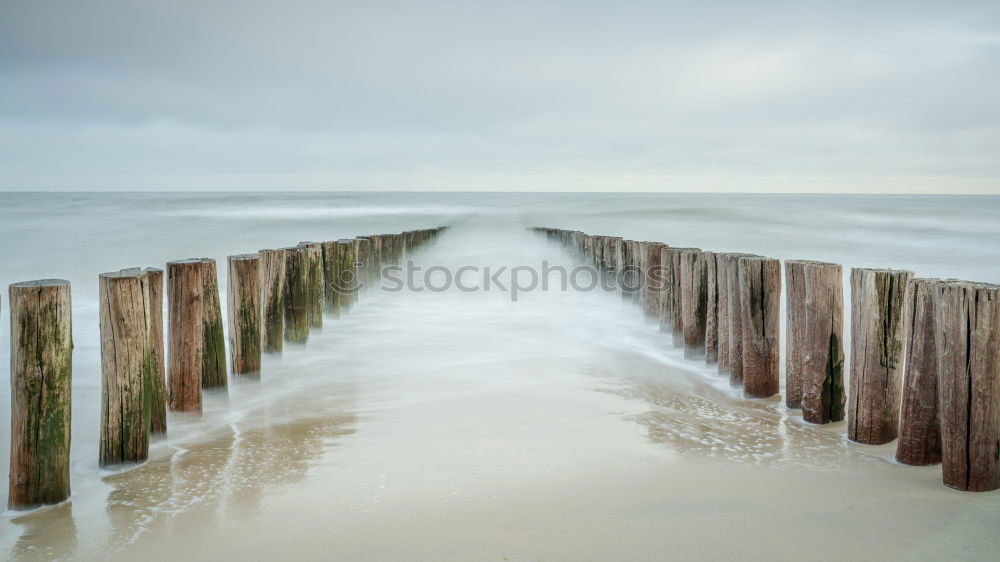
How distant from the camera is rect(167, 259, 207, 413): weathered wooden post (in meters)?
3.62

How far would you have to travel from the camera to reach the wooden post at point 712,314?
470 centimetres

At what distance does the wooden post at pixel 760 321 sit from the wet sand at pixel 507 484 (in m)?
0.16

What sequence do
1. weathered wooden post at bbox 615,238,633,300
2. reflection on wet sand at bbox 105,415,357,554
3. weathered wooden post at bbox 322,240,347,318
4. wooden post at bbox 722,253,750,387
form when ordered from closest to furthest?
1. reflection on wet sand at bbox 105,415,357,554
2. wooden post at bbox 722,253,750,387
3. weathered wooden post at bbox 322,240,347,318
4. weathered wooden post at bbox 615,238,633,300

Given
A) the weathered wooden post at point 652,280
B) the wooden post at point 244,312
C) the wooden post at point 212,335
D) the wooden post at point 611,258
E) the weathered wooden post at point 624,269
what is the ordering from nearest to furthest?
1. the wooden post at point 212,335
2. the wooden post at point 244,312
3. the weathered wooden post at point 652,280
4. the weathered wooden post at point 624,269
5. the wooden post at point 611,258

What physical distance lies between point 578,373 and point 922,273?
12.1 m

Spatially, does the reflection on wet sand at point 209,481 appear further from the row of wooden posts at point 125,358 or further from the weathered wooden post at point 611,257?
the weathered wooden post at point 611,257

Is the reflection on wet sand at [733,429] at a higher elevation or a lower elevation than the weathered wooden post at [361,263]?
lower

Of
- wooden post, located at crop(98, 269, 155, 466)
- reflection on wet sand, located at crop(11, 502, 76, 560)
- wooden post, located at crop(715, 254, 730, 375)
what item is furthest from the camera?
wooden post, located at crop(715, 254, 730, 375)

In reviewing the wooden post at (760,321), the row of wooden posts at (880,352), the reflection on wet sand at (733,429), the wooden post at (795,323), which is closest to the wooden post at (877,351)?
the row of wooden posts at (880,352)

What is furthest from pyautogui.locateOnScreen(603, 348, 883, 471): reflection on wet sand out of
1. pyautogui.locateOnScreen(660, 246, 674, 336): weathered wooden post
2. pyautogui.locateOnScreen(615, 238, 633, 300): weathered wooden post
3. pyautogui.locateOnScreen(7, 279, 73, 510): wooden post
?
pyautogui.locateOnScreen(615, 238, 633, 300): weathered wooden post

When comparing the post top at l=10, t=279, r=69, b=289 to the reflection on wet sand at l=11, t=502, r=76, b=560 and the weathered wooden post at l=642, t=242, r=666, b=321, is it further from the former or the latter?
the weathered wooden post at l=642, t=242, r=666, b=321

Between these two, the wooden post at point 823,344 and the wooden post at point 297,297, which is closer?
the wooden post at point 823,344

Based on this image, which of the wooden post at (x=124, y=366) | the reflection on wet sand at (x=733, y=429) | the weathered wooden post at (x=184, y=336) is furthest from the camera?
the weathered wooden post at (x=184, y=336)

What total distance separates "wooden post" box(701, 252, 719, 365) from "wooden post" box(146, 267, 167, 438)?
345 centimetres
